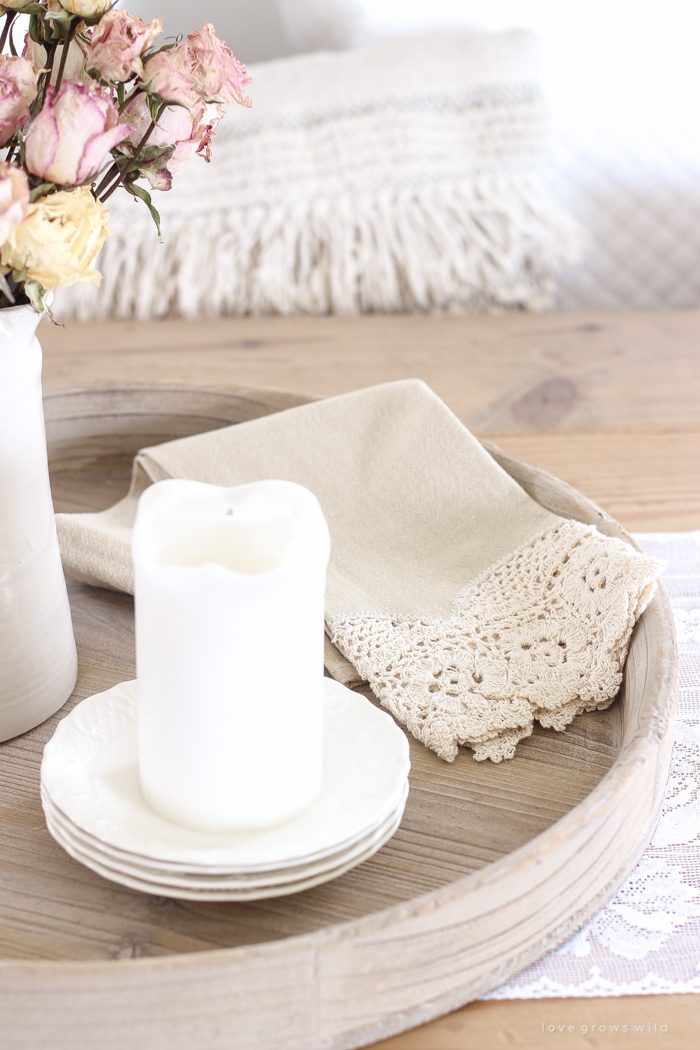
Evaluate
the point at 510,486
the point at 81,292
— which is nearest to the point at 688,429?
the point at 510,486

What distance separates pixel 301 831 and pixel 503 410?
60 centimetres

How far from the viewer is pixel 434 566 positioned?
58cm

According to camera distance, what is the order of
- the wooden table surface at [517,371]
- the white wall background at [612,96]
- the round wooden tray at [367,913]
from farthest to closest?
the white wall background at [612,96]
the wooden table surface at [517,371]
the round wooden tray at [367,913]

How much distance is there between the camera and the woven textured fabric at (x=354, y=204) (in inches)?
46.7

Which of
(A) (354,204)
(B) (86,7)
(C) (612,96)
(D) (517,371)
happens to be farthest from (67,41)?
(C) (612,96)

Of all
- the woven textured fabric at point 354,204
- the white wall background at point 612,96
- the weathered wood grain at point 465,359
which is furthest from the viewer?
the white wall background at point 612,96

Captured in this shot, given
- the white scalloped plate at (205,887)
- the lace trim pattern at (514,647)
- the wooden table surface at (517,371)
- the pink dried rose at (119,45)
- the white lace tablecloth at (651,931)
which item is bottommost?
the wooden table surface at (517,371)

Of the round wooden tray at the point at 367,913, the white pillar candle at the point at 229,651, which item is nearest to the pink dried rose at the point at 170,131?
the white pillar candle at the point at 229,651

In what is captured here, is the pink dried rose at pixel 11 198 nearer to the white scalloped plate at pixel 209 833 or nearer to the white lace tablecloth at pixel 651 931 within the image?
the white scalloped plate at pixel 209 833

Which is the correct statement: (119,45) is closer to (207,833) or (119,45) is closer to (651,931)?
(207,833)

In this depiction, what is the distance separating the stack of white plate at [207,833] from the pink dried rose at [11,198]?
195mm

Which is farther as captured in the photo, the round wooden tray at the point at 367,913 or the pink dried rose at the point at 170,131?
the pink dried rose at the point at 170,131

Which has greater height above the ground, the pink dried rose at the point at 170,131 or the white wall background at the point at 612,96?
the pink dried rose at the point at 170,131

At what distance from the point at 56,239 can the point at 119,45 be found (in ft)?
0.28
